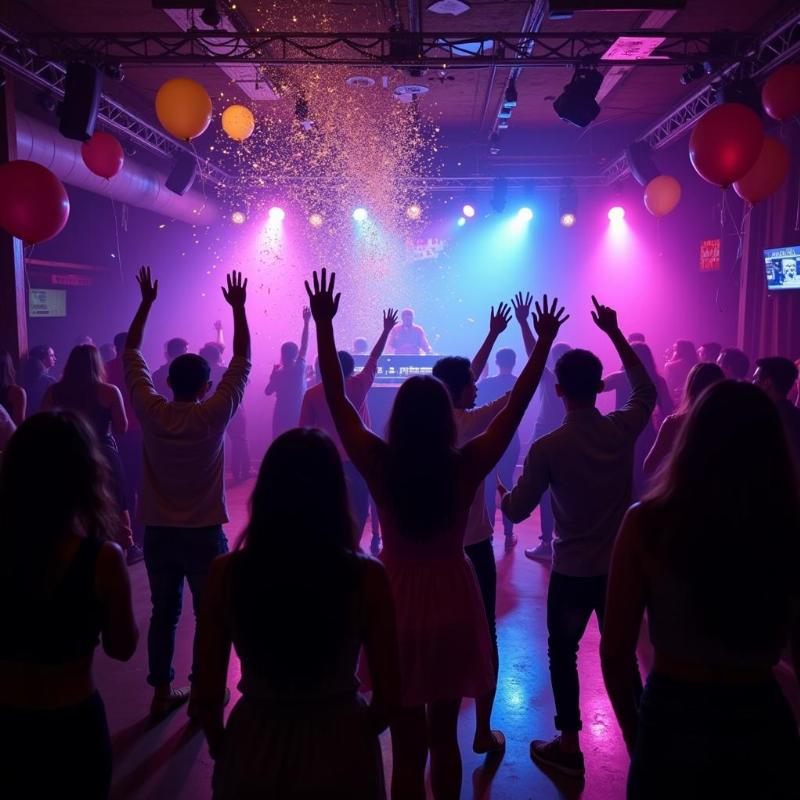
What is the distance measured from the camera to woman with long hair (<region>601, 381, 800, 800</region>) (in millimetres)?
1325

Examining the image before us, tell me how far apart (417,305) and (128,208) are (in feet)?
15.0

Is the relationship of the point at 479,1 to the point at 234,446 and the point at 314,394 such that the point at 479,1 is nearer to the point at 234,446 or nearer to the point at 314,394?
the point at 314,394

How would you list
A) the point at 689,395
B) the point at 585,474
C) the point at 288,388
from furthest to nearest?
the point at 288,388 → the point at 689,395 → the point at 585,474

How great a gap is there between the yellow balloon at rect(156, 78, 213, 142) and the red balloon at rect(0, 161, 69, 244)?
87 cm

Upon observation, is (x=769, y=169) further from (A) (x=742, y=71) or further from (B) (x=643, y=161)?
(B) (x=643, y=161)

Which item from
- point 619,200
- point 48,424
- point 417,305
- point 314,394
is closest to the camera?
point 48,424

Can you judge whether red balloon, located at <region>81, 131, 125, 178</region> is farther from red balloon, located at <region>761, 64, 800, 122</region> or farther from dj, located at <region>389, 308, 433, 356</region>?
dj, located at <region>389, 308, 433, 356</region>

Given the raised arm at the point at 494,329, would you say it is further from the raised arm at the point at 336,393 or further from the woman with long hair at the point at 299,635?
the woman with long hair at the point at 299,635

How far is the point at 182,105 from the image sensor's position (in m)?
4.72

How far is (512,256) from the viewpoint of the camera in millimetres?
11375

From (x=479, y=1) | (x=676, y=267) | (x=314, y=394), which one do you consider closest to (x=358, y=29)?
(x=479, y=1)

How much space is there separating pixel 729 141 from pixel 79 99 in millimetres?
4644

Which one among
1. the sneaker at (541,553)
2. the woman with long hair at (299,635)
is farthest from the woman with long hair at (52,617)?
the sneaker at (541,553)

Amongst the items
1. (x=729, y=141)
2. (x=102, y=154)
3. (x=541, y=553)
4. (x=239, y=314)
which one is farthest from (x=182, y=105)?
(x=541, y=553)
